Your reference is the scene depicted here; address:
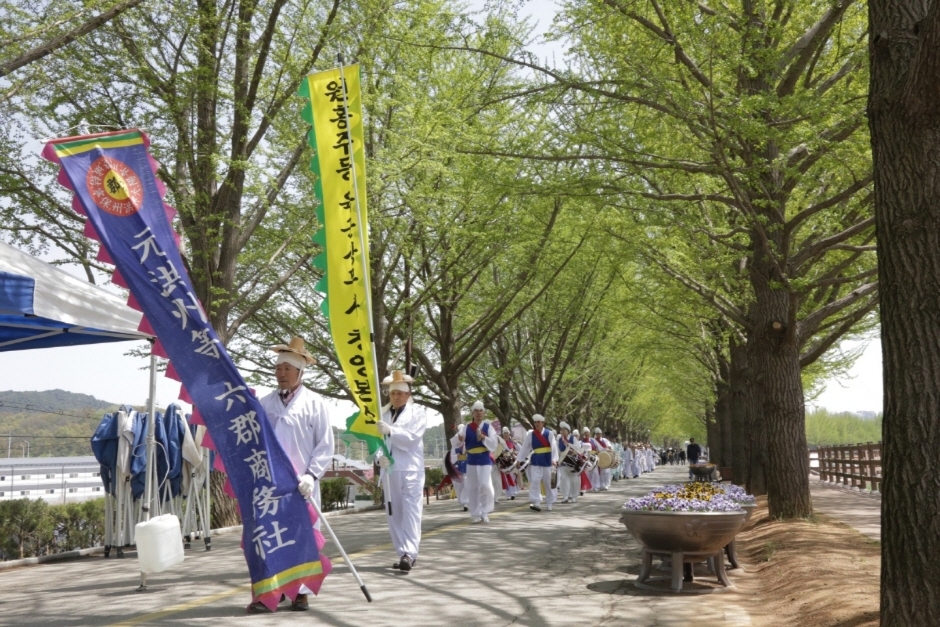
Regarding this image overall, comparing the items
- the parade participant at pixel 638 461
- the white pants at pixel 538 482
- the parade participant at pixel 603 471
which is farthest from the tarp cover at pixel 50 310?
the parade participant at pixel 638 461

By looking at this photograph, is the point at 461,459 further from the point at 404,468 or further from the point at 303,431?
the point at 303,431

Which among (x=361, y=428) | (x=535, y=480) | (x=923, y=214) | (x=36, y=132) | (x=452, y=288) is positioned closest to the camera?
(x=923, y=214)

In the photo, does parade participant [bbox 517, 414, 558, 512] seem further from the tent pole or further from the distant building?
the tent pole

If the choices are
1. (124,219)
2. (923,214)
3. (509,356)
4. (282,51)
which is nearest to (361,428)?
(124,219)

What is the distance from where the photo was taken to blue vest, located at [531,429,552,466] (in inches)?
800

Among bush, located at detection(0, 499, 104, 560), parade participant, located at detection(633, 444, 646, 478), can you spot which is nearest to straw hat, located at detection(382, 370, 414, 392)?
bush, located at detection(0, 499, 104, 560)

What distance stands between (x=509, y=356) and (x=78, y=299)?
27390 mm

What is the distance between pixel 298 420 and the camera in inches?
304

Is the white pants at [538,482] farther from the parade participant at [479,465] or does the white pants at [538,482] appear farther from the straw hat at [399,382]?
the straw hat at [399,382]

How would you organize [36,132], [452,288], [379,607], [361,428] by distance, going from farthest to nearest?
[452,288] → [36,132] → [361,428] → [379,607]

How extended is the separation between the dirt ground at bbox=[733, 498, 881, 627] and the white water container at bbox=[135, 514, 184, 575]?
183 inches

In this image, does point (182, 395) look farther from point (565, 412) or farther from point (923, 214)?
point (565, 412)

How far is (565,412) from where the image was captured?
44156 mm

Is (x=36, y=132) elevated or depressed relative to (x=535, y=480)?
elevated
